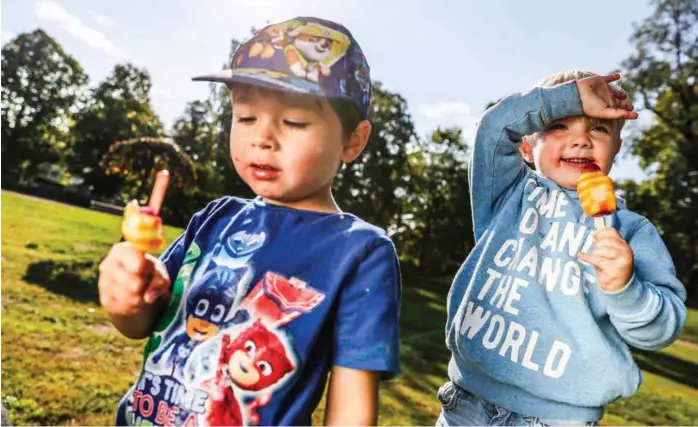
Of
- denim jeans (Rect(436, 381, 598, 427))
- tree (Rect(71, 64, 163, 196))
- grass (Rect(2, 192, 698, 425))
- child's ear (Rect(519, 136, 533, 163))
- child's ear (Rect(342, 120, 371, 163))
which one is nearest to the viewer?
child's ear (Rect(342, 120, 371, 163))

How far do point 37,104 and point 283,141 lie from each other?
1118 cm

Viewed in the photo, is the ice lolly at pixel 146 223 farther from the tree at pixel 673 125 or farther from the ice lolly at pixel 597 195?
the tree at pixel 673 125

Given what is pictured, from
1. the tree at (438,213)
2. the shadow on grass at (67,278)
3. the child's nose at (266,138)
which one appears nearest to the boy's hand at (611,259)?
the child's nose at (266,138)

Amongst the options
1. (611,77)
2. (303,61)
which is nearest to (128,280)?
(303,61)

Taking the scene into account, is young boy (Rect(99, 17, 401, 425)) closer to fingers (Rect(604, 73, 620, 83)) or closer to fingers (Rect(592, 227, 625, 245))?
fingers (Rect(592, 227, 625, 245))

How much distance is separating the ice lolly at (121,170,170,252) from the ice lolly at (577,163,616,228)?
953 mm

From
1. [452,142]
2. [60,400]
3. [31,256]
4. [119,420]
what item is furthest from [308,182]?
[452,142]

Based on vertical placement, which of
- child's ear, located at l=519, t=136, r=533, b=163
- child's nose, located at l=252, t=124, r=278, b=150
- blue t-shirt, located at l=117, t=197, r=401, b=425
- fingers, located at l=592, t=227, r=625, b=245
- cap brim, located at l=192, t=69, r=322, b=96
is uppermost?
child's ear, located at l=519, t=136, r=533, b=163

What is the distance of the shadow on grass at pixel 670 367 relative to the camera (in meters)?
7.90

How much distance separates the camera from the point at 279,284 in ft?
3.89

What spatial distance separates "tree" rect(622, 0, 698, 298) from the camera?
44.5 feet

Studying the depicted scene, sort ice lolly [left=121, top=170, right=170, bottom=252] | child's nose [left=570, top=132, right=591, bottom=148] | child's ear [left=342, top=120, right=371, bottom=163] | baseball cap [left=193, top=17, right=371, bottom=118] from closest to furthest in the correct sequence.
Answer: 1. ice lolly [left=121, top=170, right=170, bottom=252]
2. baseball cap [left=193, top=17, right=371, bottom=118]
3. child's ear [left=342, top=120, right=371, bottom=163]
4. child's nose [left=570, top=132, right=591, bottom=148]

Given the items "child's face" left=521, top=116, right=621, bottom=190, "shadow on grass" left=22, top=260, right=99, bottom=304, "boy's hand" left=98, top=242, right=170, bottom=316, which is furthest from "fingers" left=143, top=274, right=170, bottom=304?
"shadow on grass" left=22, top=260, right=99, bottom=304

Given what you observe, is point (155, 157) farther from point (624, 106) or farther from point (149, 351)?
point (624, 106)
